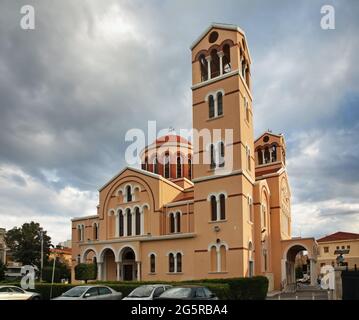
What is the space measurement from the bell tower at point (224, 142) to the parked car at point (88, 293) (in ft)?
45.9

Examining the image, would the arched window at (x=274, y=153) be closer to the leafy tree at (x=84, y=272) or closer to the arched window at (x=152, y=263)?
the arched window at (x=152, y=263)

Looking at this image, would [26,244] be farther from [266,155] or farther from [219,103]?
[219,103]

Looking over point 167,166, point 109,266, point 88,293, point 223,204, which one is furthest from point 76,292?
point 167,166

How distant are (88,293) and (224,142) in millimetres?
18843

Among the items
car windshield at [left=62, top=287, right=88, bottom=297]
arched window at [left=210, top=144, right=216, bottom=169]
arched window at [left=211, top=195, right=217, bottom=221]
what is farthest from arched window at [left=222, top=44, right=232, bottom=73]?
car windshield at [left=62, top=287, right=88, bottom=297]

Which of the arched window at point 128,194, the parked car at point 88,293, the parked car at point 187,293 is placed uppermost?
the arched window at point 128,194

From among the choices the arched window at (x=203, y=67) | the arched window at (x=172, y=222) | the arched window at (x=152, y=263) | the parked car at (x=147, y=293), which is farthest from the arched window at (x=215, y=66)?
the parked car at (x=147, y=293)

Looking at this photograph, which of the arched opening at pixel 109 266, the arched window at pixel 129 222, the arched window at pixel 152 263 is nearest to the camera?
the arched window at pixel 152 263

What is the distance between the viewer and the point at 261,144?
159 feet

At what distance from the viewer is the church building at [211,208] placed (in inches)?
1287

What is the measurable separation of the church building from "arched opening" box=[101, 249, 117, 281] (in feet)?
0.30
